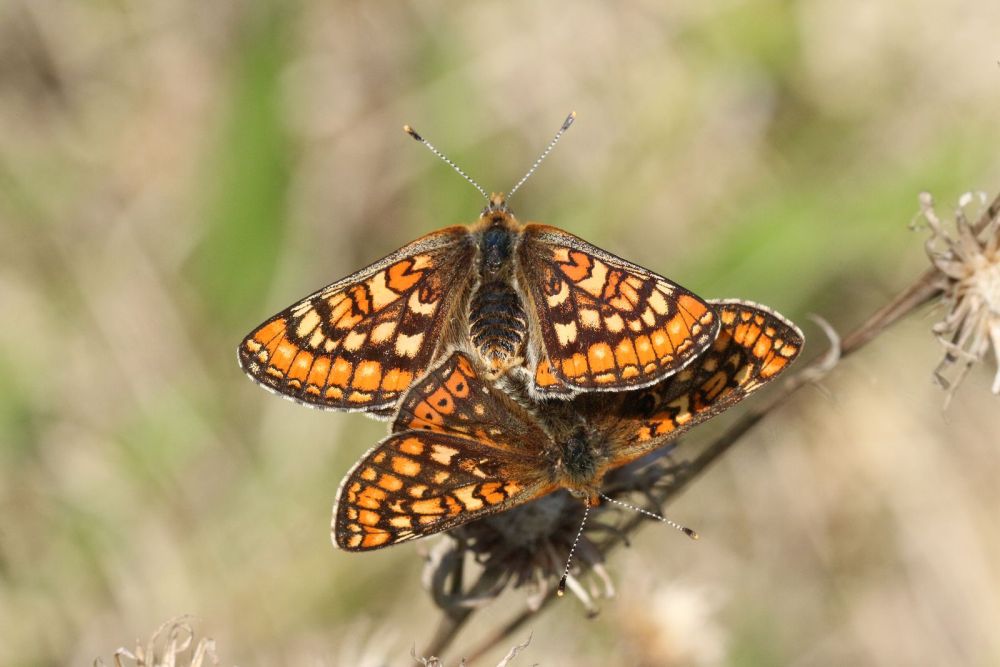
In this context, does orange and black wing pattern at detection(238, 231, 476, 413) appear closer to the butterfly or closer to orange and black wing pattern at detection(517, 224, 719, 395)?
the butterfly

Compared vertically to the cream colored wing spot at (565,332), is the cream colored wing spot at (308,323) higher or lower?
higher

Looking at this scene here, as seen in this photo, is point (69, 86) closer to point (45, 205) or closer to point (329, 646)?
point (45, 205)

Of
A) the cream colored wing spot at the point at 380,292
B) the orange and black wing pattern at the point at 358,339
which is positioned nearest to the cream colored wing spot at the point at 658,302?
the orange and black wing pattern at the point at 358,339

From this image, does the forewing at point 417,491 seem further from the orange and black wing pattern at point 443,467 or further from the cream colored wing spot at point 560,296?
the cream colored wing spot at point 560,296

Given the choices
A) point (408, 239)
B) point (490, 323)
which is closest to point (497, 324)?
point (490, 323)

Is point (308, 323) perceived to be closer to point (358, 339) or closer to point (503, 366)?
point (358, 339)

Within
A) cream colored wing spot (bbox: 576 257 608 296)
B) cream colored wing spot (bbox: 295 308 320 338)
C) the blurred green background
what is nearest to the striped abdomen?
cream colored wing spot (bbox: 576 257 608 296)

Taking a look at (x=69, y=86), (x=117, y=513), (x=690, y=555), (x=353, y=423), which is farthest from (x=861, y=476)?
(x=69, y=86)
